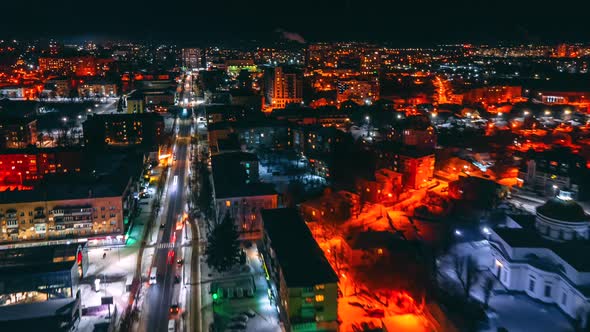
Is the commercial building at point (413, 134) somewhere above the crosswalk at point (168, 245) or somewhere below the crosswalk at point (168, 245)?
above

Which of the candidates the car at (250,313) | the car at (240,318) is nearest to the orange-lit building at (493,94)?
the car at (250,313)

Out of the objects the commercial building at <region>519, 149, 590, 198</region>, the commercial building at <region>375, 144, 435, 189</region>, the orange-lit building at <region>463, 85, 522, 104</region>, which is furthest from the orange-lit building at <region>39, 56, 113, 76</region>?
the commercial building at <region>519, 149, 590, 198</region>

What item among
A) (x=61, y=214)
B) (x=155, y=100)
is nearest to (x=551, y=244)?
(x=61, y=214)

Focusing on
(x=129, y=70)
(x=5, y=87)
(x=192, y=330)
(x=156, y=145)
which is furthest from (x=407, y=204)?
(x=129, y=70)

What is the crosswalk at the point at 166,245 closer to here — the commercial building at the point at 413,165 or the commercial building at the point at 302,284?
the commercial building at the point at 302,284

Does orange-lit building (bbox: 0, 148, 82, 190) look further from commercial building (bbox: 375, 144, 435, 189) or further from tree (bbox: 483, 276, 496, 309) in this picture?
tree (bbox: 483, 276, 496, 309)

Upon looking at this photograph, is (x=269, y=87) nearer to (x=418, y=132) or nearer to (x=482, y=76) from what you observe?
(x=418, y=132)

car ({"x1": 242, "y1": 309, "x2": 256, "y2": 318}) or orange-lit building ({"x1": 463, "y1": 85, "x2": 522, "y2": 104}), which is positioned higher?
orange-lit building ({"x1": 463, "y1": 85, "x2": 522, "y2": 104})
